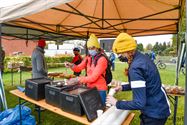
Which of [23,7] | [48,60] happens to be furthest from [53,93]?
[48,60]

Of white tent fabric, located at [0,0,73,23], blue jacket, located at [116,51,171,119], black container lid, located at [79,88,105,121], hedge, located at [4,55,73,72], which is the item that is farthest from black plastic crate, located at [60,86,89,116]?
hedge, located at [4,55,73,72]

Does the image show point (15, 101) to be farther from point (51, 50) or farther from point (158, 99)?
point (51, 50)

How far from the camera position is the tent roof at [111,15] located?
14.2 feet

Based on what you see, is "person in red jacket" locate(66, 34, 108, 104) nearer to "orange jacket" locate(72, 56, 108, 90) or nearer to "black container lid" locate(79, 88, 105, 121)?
"orange jacket" locate(72, 56, 108, 90)

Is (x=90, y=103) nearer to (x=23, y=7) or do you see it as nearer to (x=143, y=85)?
(x=143, y=85)

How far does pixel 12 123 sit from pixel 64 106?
4.42 ft

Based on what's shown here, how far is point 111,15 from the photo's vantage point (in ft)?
17.3

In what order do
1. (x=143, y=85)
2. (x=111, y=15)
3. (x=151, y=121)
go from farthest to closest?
(x=111, y=15), (x=151, y=121), (x=143, y=85)

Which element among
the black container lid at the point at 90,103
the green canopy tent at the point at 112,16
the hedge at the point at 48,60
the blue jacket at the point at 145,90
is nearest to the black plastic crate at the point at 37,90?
the black container lid at the point at 90,103

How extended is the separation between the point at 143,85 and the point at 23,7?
5.54ft

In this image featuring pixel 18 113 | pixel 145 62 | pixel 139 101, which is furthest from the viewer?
pixel 18 113

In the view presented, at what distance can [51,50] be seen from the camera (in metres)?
26.0

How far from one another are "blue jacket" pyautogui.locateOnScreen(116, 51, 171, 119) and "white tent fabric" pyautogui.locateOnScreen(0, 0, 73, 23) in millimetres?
972

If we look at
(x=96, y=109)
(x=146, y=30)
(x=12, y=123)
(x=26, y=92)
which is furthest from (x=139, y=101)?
(x=146, y=30)
